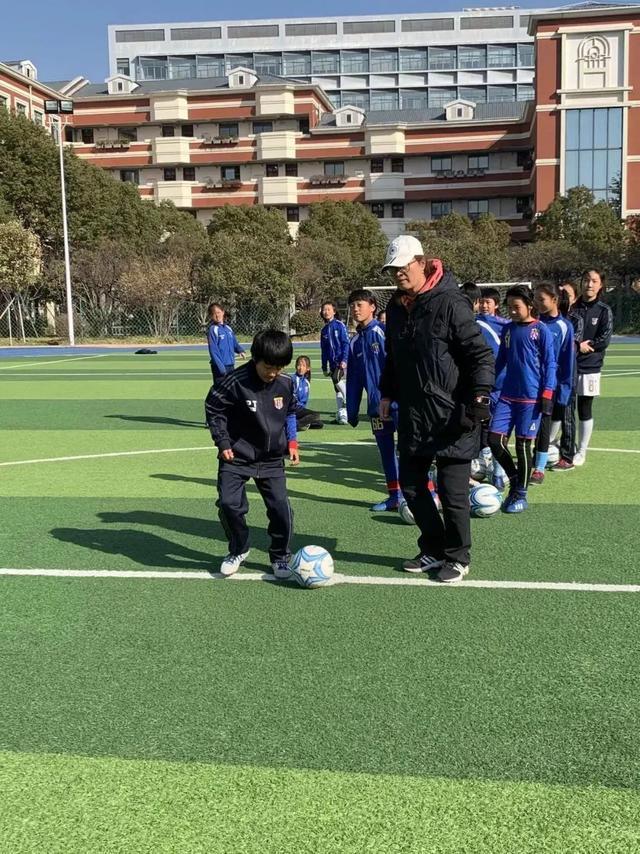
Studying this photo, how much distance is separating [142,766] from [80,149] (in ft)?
280

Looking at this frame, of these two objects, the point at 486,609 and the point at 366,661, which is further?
the point at 486,609

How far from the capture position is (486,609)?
4738mm

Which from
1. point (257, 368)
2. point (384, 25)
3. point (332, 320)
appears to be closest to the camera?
point (257, 368)

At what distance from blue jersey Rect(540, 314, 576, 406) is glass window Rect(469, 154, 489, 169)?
73.6 meters

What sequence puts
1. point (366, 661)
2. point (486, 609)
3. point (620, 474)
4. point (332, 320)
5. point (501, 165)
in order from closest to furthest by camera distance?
point (366, 661) < point (486, 609) < point (620, 474) < point (332, 320) < point (501, 165)

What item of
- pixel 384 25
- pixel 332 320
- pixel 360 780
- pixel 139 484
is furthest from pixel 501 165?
pixel 360 780

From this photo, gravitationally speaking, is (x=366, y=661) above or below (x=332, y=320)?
below

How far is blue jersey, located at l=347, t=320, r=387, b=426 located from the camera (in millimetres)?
7324

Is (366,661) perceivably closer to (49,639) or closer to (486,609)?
(486,609)

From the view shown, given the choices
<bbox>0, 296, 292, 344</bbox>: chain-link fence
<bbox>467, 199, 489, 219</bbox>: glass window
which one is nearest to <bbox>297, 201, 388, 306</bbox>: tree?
<bbox>0, 296, 292, 344</bbox>: chain-link fence

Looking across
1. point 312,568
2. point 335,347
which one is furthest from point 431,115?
point 312,568

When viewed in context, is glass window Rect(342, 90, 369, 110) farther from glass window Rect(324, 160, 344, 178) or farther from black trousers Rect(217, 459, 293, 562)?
black trousers Rect(217, 459, 293, 562)

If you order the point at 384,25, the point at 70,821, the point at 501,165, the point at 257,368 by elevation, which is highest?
the point at 384,25

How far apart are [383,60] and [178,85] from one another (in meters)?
43.9
